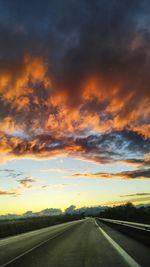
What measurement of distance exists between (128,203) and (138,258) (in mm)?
181297

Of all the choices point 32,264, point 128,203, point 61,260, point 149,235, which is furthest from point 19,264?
point 128,203

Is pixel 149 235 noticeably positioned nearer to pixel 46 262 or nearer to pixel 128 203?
pixel 46 262

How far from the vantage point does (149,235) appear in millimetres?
19219

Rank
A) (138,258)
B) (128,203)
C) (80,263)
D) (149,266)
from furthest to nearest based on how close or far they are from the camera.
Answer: (128,203), (138,258), (80,263), (149,266)

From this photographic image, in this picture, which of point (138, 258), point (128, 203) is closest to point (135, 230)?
point (138, 258)

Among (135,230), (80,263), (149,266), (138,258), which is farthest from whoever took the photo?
(135,230)

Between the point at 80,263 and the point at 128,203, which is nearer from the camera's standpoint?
the point at 80,263

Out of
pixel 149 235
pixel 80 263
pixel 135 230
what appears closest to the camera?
pixel 80 263

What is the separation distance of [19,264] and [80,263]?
6.83 feet

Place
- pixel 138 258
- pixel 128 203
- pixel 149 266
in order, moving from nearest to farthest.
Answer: pixel 149 266 < pixel 138 258 < pixel 128 203

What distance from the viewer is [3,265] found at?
13242 mm

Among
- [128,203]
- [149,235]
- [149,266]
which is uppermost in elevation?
[128,203]

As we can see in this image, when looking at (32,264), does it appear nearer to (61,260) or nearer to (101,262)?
(61,260)

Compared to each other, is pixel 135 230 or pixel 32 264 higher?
pixel 135 230
